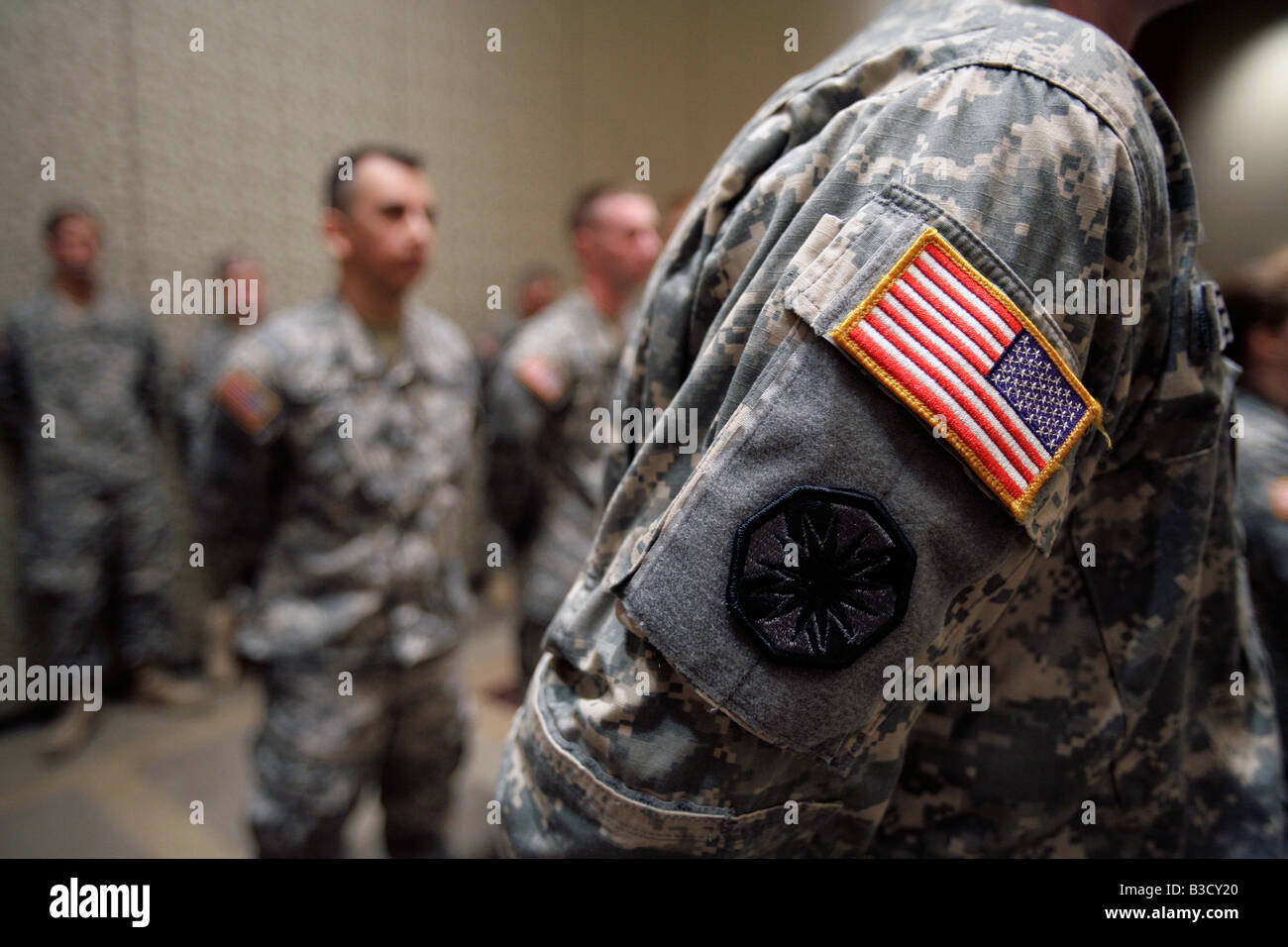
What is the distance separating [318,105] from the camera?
1.74 metres

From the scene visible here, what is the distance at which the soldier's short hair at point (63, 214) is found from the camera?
1.36 m

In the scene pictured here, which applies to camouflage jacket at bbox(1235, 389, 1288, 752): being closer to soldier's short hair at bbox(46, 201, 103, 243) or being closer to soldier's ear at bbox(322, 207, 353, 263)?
soldier's ear at bbox(322, 207, 353, 263)

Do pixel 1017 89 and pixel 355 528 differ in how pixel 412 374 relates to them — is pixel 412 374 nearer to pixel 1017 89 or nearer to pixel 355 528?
pixel 355 528

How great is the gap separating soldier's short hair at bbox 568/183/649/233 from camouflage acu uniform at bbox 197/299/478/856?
840 millimetres

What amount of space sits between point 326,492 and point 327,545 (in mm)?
106

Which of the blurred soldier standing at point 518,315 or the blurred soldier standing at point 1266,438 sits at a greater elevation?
the blurred soldier standing at point 518,315

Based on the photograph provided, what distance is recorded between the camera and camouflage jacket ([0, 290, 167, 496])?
1.86m

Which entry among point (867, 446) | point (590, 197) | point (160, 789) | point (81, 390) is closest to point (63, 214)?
point (81, 390)

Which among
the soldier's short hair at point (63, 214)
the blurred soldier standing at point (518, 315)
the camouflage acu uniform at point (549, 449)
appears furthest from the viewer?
the blurred soldier standing at point (518, 315)

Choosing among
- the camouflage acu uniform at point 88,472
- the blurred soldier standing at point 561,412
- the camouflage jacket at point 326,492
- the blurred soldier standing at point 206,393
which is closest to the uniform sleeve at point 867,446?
the camouflage jacket at point 326,492

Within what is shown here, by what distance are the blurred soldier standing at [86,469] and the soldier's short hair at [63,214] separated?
0.04 ft

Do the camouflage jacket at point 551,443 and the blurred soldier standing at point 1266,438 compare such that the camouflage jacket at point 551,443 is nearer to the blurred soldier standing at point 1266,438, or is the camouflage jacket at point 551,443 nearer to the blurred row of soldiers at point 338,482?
the blurred row of soldiers at point 338,482

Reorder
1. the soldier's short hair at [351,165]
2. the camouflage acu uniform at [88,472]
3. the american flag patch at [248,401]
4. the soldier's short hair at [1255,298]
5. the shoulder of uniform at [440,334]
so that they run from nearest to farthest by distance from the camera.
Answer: the soldier's short hair at [1255,298] < the american flag patch at [248,401] < the soldier's short hair at [351,165] < the shoulder of uniform at [440,334] < the camouflage acu uniform at [88,472]
